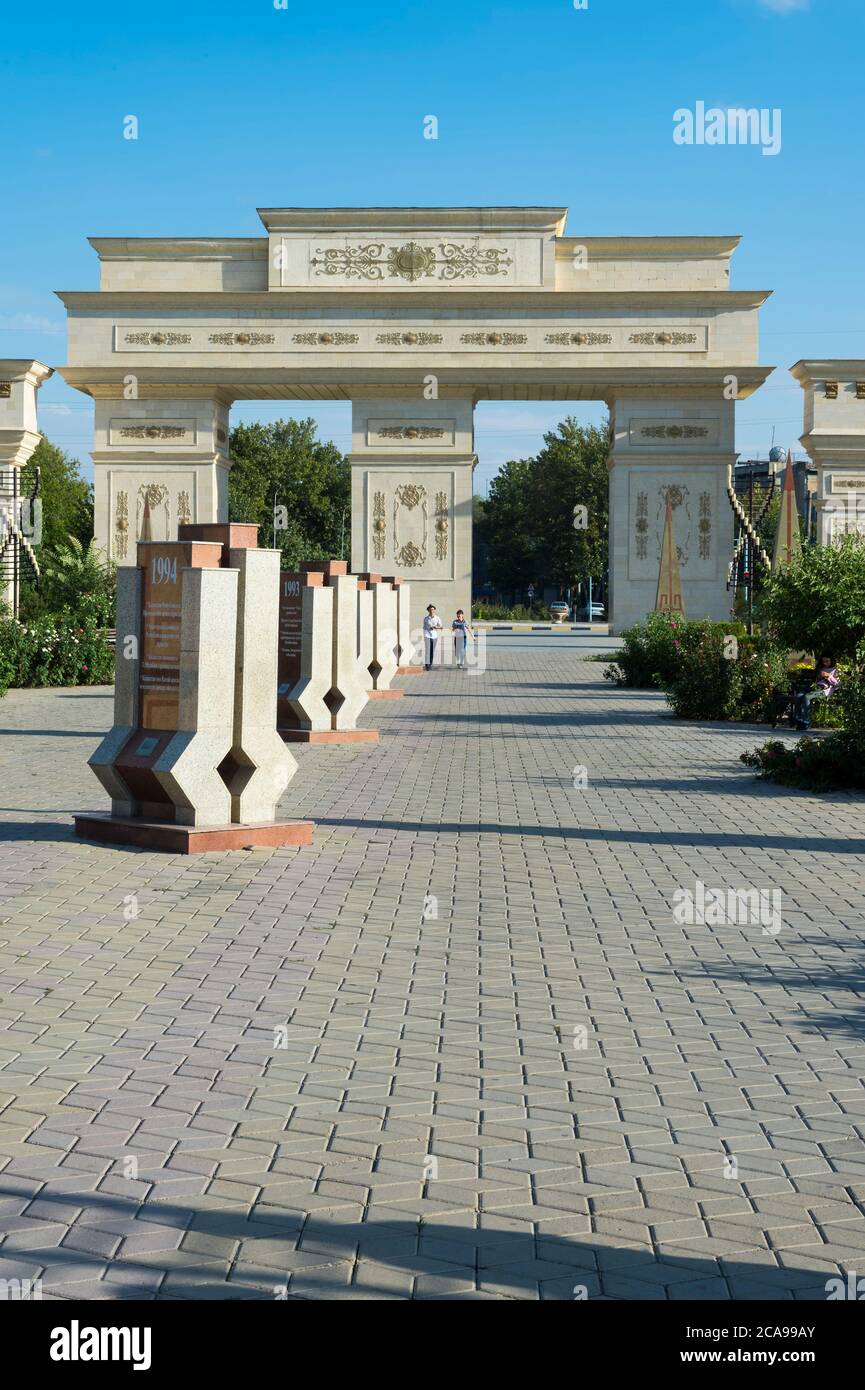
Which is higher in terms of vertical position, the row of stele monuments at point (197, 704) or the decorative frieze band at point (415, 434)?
the decorative frieze band at point (415, 434)

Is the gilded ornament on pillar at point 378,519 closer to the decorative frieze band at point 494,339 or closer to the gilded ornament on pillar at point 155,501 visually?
the decorative frieze band at point 494,339

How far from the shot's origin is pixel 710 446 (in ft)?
155

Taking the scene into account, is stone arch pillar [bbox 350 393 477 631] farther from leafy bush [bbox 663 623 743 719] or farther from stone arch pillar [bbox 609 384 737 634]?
leafy bush [bbox 663 623 743 719]

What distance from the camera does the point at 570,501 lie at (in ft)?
307

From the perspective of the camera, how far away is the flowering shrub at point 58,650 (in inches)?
→ 1091

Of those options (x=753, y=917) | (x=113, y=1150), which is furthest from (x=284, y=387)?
(x=113, y=1150)

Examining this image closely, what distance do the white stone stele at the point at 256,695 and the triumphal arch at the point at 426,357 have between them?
118 feet

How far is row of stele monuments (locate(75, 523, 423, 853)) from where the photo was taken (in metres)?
10.7

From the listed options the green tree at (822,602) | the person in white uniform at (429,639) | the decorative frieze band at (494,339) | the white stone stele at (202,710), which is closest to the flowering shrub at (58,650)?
the person in white uniform at (429,639)

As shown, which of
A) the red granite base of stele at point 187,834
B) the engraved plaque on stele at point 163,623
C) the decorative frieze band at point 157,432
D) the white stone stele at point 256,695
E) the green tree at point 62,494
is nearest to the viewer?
the red granite base of stele at point 187,834

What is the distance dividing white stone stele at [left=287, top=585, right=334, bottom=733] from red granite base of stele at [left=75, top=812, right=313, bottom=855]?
7766mm

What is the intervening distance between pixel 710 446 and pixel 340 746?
103ft

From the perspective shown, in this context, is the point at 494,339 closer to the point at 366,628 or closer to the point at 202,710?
the point at 366,628

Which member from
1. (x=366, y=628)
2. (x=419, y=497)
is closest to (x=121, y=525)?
(x=419, y=497)
